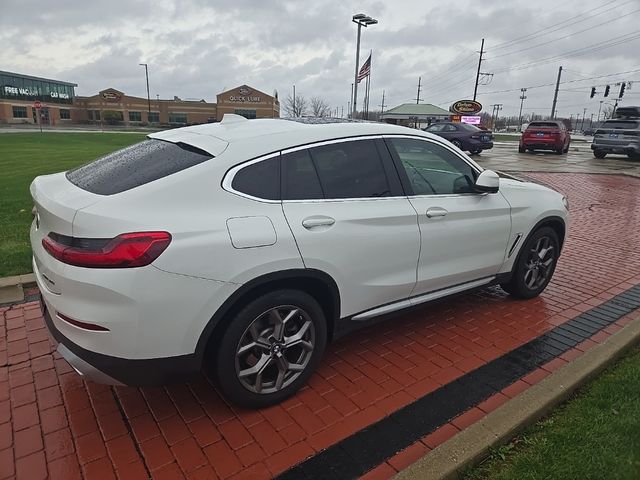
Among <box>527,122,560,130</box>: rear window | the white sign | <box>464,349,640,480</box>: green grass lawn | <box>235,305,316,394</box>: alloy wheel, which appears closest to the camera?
<box>464,349,640,480</box>: green grass lawn

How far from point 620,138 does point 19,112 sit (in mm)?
82599

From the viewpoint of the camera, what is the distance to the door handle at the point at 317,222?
8.67 feet

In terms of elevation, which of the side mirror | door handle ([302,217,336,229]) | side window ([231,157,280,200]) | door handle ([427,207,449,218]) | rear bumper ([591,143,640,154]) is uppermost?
side window ([231,157,280,200])

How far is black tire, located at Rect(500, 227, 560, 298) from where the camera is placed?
425 centimetres

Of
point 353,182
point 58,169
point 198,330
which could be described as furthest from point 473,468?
point 58,169

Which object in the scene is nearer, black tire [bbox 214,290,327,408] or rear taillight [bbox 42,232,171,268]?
rear taillight [bbox 42,232,171,268]

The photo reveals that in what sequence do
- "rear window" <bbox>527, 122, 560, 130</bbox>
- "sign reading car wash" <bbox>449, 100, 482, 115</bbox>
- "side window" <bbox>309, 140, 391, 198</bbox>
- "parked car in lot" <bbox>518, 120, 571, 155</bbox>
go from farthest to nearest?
1. "sign reading car wash" <bbox>449, 100, 482, 115</bbox>
2. "rear window" <bbox>527, 122, 560, 130</bbox>
3. "parked car in lot" <bbox>518, 120, 571, 155</bbox>
4. "side window" <bbox>309, 140, 391, 198</bbox>

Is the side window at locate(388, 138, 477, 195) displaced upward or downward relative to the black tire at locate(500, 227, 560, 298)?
upward

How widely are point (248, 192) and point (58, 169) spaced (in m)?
13.0

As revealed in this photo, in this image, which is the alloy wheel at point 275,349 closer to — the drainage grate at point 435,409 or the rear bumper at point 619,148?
the drainage grate at point 435,409

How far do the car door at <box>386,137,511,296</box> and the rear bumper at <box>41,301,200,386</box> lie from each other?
1.78 meters

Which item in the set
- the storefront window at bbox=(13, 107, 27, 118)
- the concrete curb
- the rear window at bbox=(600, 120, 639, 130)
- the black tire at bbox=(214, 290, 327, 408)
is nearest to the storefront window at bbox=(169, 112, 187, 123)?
the storefront window at bbox=(13, 107, 27, 118)

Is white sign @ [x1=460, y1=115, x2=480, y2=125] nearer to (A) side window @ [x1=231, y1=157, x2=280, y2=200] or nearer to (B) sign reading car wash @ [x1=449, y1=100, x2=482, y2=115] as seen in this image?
(B) sign reading car wash @ [x1=449, y1=100, x2=482, y2=115]

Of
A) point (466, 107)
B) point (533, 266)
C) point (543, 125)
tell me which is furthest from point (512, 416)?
point (466, 107)
